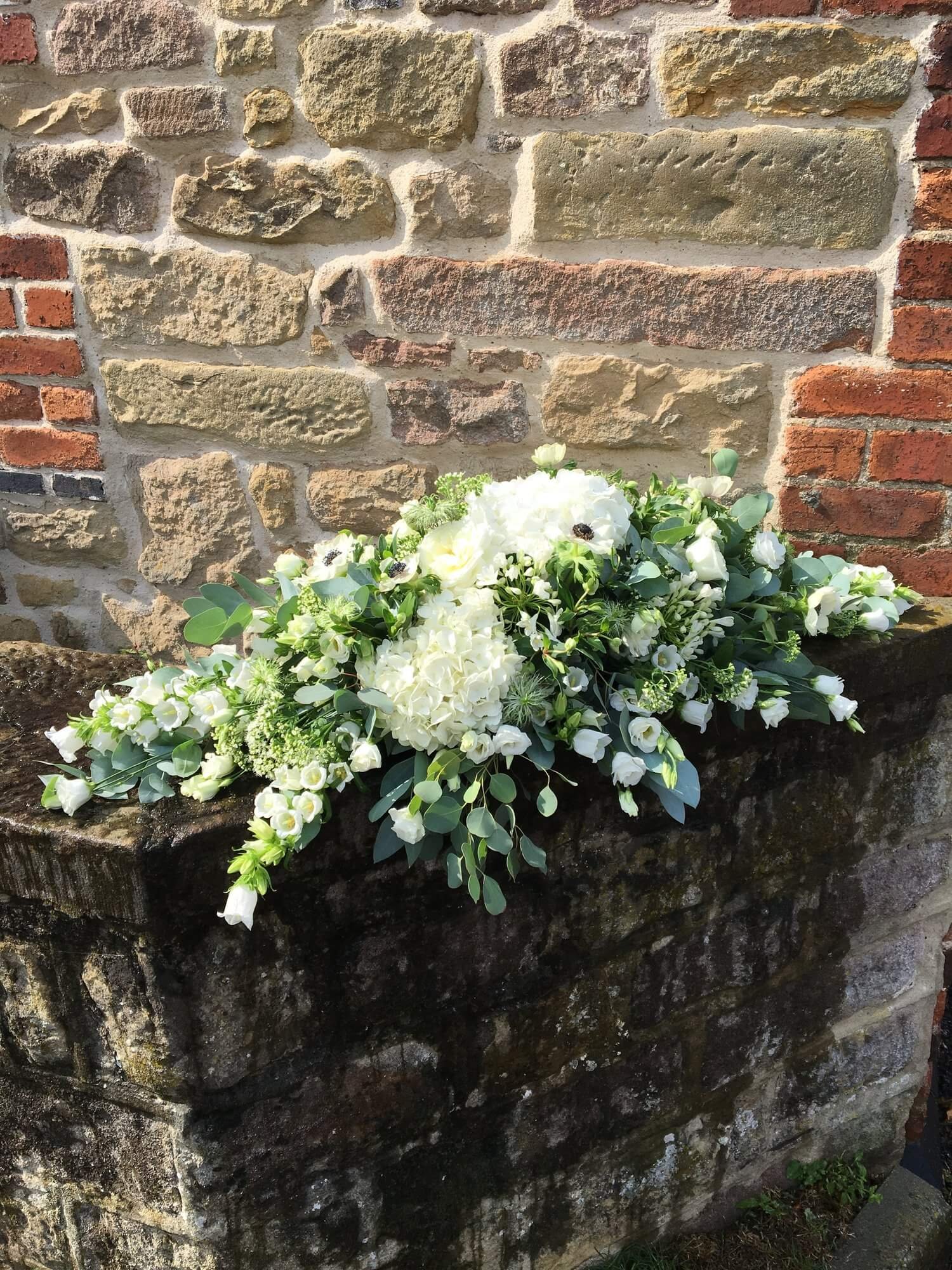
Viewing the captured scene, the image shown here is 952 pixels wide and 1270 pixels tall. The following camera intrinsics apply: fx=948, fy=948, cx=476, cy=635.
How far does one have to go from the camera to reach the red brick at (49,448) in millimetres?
2439

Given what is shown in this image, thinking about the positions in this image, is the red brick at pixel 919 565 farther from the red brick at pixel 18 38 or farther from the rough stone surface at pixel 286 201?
the red brick at pixel 18 38

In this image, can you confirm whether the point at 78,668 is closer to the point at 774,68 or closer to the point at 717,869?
the point at 717,869

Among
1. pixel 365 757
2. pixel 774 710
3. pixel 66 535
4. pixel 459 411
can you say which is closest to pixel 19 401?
pixel 66 535

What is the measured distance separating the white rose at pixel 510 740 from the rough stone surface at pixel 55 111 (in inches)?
69.2

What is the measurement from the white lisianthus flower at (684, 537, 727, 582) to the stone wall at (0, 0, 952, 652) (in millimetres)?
632

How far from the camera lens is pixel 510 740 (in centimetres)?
138

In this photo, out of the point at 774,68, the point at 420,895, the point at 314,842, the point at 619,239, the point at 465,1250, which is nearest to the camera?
the point at 314,842

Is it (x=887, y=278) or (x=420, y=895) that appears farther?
(x=887, y=278)

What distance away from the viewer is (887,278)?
1923mm

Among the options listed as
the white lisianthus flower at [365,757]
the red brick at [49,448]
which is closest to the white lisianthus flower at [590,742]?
the white lisianthus flower at [365,757]

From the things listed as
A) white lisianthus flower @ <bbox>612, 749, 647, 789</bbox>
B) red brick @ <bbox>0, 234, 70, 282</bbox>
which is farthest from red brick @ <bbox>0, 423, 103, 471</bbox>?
white lisianthus flower @ <bbox>612, 749, 647, 789</bbox>

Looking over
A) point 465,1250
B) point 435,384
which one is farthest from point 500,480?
point 465,1250

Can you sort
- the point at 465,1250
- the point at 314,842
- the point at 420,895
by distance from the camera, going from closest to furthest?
the point at 314,842 → the point at 420,895 → the point at 465,1250

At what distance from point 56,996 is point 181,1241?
0.47m
